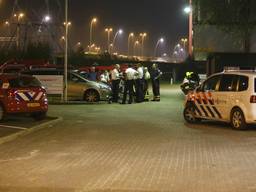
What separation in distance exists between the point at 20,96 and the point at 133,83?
9545mm

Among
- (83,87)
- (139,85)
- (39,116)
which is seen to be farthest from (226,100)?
(83,87)

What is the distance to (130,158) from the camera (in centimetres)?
1131

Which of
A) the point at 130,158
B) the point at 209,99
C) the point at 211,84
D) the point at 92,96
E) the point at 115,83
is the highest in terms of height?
the point at 211,84

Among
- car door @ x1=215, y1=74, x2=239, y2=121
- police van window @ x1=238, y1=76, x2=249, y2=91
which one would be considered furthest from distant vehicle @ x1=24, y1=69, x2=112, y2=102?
police van window @ x1=238, y1=76, x2=249, y2=91

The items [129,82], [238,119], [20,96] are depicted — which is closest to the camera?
[238,119]

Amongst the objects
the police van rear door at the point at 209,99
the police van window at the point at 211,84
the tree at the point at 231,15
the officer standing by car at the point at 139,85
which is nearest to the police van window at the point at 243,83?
the police van rear door at the point at 209,99

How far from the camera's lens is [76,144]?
528 inches

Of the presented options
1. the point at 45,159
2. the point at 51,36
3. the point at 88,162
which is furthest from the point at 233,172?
the point at 51,36

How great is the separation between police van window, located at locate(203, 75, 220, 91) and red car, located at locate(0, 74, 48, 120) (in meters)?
5.27

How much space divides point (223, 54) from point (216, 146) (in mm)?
17300

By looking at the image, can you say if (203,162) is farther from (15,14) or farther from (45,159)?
(15,14)

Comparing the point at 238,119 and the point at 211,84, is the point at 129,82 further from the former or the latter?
the point at 238,119

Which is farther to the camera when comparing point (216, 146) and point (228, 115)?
point (228, 115)

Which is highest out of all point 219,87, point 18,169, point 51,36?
point 51,36
